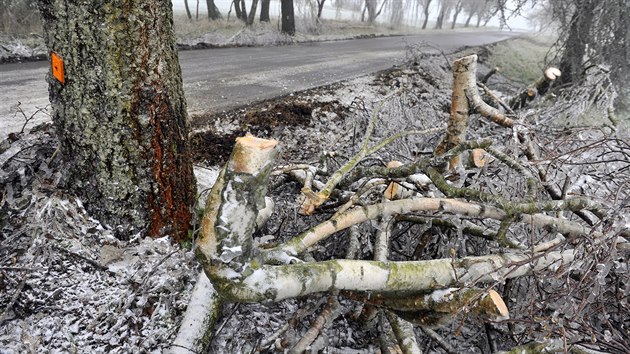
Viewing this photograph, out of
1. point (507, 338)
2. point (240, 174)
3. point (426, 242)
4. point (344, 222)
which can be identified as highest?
point (240, 174)

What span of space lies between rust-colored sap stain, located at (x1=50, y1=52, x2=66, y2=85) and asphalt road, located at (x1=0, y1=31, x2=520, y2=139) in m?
1.31

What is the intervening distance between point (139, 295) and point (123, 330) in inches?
8.1

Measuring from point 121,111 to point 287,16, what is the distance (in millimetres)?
16850

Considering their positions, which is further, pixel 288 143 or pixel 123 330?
pixel 288 143

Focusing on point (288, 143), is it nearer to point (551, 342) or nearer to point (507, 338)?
point (507, 338)

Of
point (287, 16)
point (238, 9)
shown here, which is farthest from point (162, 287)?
point (238, 9)

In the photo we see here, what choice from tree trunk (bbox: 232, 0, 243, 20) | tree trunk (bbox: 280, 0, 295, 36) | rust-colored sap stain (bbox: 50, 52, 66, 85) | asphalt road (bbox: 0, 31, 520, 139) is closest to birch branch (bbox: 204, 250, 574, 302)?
rust-colored sap stain (bbox: 50, 52, 66, 85)

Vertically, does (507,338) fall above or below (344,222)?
below

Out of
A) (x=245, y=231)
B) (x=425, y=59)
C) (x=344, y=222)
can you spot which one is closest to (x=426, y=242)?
(x=344, y=222)

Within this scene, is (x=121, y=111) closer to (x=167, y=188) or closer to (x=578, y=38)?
(x=167, y=188)

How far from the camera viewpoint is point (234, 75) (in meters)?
8.73

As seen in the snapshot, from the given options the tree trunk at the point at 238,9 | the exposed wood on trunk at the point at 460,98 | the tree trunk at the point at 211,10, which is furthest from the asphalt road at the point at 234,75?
the tree trunk at the point at 238,9

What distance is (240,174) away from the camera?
1.42 m

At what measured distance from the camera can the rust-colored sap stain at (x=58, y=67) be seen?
7.53 feet
